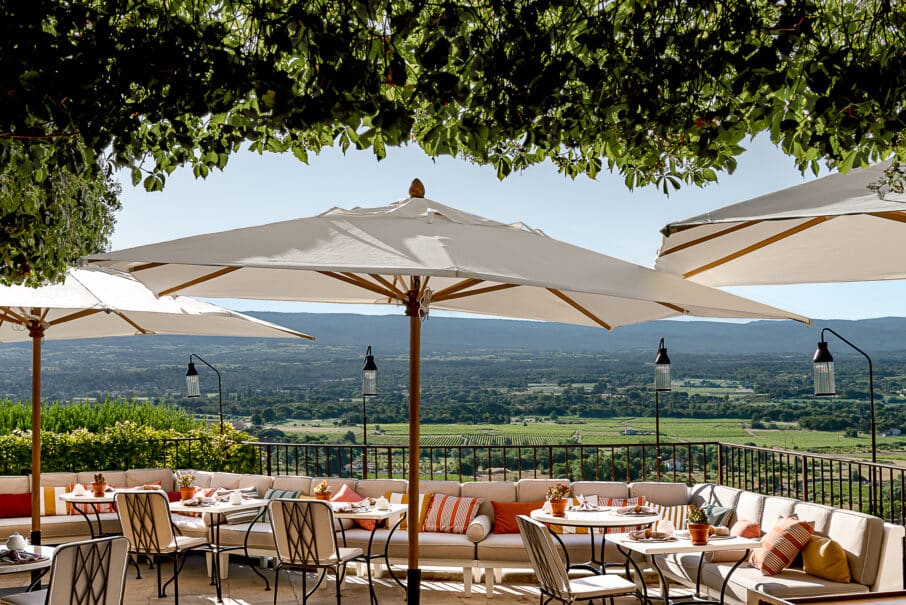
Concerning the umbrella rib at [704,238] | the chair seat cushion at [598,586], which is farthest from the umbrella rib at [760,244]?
the chair seat cushion at [598,586]

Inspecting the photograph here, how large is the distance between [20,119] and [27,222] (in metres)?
1.75

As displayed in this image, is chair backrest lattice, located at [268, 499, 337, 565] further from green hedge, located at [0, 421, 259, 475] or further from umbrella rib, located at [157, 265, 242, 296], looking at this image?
green hedge, located at [0, 421, 259, 475]

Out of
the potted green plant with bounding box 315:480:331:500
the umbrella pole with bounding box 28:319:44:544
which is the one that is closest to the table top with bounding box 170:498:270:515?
the potted green plant with bounding box 315:480:331:500

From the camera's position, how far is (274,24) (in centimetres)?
244

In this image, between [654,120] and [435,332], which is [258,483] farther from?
[435,332]

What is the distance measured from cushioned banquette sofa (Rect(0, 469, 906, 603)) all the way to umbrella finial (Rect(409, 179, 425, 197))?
3.11m

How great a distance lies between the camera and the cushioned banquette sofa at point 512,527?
5430 mm

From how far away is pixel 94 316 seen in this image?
23.9ft

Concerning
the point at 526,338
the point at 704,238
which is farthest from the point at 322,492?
the point at 526,338

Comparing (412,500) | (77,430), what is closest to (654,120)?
(412,500)

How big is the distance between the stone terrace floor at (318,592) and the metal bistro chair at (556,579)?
137 cm

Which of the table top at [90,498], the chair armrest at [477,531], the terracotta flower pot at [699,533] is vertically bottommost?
the chair armrest at [477,531]

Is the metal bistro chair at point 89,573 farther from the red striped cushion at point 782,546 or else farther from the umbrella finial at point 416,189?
the red striped cushion at point 782,546

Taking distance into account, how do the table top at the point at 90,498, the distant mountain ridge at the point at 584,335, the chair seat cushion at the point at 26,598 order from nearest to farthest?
the chair seat cushion at the point at 26,598 → the table top at the point at 90,498 → the distant mountain ridge at the point at 584,335
